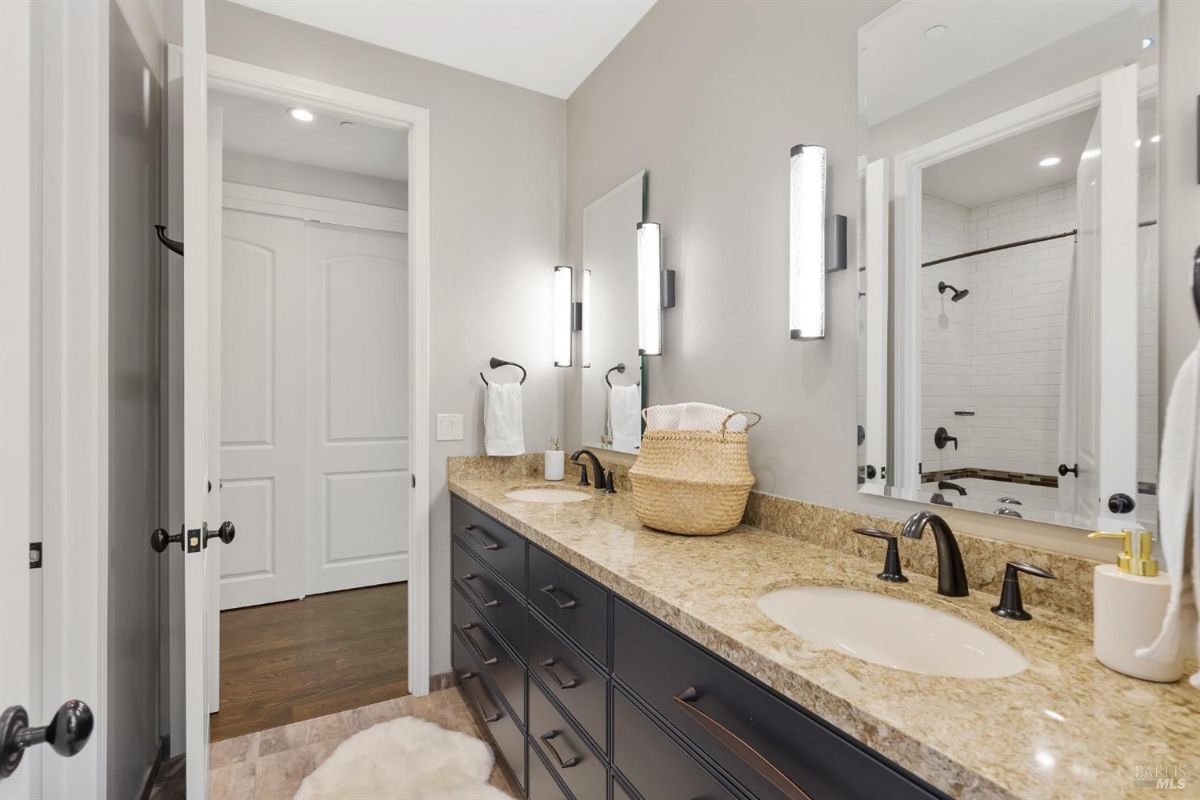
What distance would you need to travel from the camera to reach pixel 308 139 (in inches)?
121

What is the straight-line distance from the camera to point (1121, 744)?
60 centimetres

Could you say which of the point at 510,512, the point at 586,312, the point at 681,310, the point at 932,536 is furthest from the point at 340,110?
the point at 932,536

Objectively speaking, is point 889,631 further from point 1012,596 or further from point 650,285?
point 650,285

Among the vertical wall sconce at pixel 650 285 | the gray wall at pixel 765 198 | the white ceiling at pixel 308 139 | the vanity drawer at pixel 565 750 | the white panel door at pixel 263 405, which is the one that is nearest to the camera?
the gray wall at pixel 765 198

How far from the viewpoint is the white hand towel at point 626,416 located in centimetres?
218

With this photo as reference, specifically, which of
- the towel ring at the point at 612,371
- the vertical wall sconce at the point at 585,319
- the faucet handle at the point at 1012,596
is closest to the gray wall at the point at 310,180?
the vertical wall sconce at the point at 585,319

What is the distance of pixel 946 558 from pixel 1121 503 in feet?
0.89

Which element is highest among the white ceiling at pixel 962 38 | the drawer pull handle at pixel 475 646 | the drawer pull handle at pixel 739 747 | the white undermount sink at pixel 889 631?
the white ceiling at pixel 962 38

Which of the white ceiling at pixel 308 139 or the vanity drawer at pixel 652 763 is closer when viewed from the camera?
the vanity drawer at pixel 652 763

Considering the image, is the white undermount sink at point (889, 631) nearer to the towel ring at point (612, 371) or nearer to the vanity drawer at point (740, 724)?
the vanity drawer at point (740, 724)

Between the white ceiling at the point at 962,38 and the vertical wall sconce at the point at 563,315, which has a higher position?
the white ceiling at the point at 962,38

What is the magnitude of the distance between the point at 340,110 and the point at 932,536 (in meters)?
2.46

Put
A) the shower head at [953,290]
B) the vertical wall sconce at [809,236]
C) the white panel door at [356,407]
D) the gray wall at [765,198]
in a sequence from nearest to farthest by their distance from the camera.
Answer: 1. the gray wall at [765,198]
2. the shower head at [953,290]
3. the vertical wall sconce at [809,236]
4. the white panel door at [356,407]

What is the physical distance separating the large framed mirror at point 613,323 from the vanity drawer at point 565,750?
938 millimetres
